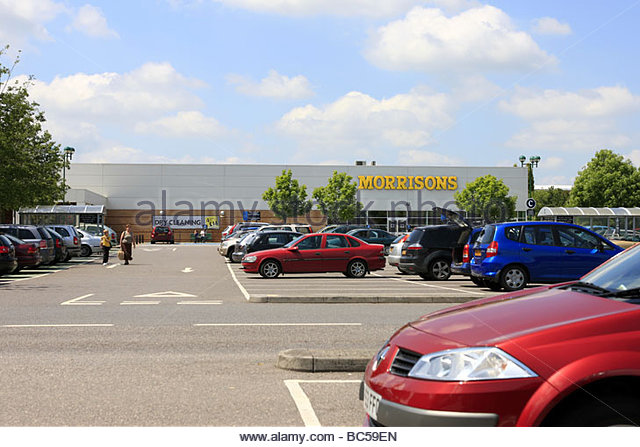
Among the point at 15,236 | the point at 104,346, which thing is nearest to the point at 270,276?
the point at 15,236

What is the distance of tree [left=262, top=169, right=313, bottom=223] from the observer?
76.2 m

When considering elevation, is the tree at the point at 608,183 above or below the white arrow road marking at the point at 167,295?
above

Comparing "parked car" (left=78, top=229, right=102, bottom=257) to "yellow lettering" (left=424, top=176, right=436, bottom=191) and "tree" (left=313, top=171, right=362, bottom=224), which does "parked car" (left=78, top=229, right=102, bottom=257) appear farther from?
"yellow lettering" (left=424, top=176, right=436, bottom=191)

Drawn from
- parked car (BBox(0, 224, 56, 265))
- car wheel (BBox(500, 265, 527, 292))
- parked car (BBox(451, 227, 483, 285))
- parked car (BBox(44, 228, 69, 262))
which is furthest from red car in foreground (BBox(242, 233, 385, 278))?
parked car (BBox(44, 228, 69, 262))

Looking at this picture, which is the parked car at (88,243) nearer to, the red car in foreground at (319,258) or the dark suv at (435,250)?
the red car in foreground at (319,258)

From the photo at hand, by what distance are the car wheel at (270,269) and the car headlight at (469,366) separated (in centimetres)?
1961

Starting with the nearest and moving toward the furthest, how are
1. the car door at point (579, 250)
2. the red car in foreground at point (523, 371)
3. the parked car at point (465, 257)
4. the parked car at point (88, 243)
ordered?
the red car in foreground at point (523, 371) < the car door at point (579, 250) < the parked car at point (465, 257) < the parked car at point (88, 243)

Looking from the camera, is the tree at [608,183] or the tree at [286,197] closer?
the tree at [608,183]

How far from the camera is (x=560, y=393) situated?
357 cm

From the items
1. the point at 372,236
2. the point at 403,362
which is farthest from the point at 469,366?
the point at 372,236

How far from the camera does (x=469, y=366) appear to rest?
3.80m

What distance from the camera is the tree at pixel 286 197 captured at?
250ft

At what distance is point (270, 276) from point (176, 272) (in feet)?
15.8

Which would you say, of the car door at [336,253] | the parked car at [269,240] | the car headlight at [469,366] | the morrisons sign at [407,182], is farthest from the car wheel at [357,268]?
the morrisons sign at [407,182]
